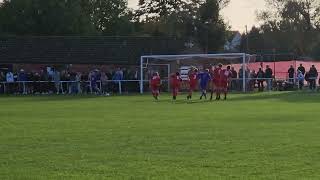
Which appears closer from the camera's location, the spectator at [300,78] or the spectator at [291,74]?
the spectator at [300,78]

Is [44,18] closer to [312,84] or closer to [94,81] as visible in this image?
[94,81]

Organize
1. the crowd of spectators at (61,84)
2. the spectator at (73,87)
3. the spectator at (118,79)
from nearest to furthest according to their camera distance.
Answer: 1. the spectator at (118,79)
2. the crowd of spectators at (61,84)
3. the spectator at (73,87)

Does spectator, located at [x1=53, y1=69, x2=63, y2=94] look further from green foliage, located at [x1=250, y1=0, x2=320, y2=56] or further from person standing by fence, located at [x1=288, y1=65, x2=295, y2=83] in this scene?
green foliage, located at [x1=250, y1=0, x2=320, y2=56]

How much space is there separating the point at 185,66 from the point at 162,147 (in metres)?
40.8

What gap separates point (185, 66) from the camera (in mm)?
54000

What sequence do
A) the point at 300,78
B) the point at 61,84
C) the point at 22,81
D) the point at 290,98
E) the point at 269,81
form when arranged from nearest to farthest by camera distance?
the point at 290,98
the point at 300,78
the point at 269,81
the point at 22,81
the point at 61,84

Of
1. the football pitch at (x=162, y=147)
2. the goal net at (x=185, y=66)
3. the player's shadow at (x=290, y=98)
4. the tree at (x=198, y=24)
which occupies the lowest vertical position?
the player's shadow at (x=290, y=98)

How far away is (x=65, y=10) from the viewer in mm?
79500

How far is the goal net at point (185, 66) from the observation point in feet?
157

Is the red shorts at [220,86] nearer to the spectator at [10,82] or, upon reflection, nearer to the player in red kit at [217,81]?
the player in red kit at [217,81]

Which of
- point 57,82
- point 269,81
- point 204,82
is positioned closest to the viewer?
point 204,82

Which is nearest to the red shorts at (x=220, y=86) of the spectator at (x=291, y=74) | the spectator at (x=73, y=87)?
the spectator at (x=291, y=74)

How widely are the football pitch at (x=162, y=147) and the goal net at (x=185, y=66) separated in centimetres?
2642

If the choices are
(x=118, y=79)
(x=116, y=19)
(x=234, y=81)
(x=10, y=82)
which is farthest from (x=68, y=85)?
(x=116, y=19)
